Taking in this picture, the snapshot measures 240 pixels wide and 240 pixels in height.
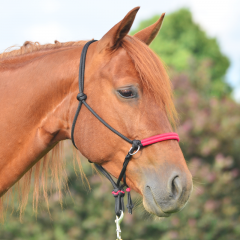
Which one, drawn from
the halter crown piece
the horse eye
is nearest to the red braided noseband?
the halter crown piece

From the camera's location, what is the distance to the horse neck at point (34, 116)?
2.13m

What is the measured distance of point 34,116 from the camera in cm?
215

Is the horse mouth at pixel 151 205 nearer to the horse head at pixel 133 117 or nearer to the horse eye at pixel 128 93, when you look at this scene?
the horse head at pixel 133 117

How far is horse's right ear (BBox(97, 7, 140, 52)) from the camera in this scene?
1.88 m

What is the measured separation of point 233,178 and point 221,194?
1.73 feet

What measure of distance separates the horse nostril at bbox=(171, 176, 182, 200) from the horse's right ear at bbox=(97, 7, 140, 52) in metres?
1.08

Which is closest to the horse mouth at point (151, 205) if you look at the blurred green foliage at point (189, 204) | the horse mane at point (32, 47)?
the horse mane at point (32, 47)

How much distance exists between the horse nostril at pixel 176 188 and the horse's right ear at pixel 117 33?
42.4 inches

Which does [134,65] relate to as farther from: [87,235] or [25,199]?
[87,235]

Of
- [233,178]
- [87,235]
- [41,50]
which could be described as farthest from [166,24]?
[41,50]

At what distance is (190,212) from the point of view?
223 inches

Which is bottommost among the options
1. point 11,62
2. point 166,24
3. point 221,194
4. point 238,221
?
point 238,221

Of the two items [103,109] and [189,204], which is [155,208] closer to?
[103,109]

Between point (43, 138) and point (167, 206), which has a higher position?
point (43, 138)
